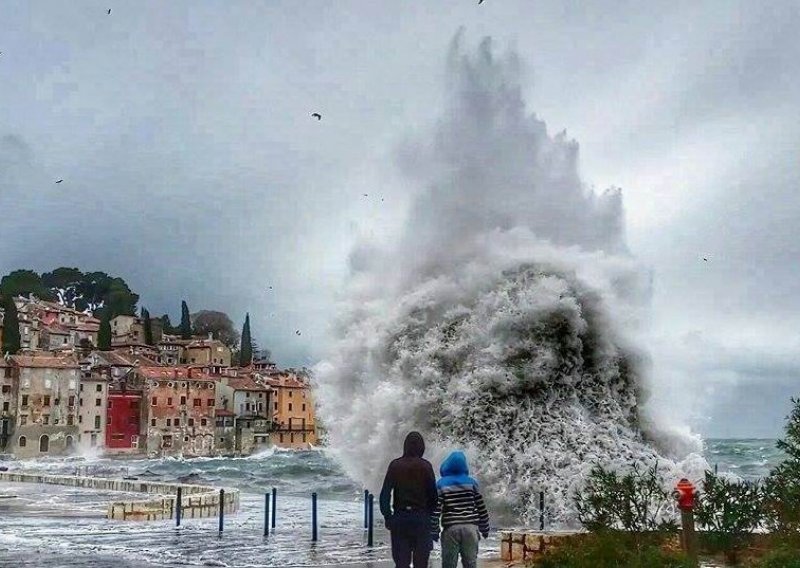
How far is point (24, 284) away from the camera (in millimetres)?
142125

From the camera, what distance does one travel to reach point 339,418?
843 inches

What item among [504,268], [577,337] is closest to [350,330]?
[504,268]

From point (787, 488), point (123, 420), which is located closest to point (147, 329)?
point (123, 420)

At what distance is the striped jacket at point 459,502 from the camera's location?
861 centimetres

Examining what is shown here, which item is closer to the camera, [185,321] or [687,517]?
[687,517]

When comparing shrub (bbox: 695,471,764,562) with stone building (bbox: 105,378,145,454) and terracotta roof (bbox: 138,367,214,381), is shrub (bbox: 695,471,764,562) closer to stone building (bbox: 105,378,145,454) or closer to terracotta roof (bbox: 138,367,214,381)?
stone building (bbox: 105,378,145,454)

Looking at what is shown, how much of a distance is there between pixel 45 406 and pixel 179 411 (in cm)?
1693

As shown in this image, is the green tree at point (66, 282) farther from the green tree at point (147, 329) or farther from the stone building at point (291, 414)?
the stone building at point (291, 414)

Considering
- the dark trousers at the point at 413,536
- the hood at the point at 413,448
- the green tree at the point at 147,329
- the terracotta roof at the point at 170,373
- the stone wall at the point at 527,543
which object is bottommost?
the stone wall at the point at 527,543

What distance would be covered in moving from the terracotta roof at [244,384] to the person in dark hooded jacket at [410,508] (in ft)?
359

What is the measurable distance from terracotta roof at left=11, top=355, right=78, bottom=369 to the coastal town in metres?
0.14

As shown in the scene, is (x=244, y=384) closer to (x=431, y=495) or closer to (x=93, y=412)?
(x=93, y=412)

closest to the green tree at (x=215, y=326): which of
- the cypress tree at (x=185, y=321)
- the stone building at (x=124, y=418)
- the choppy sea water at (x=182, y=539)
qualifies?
the cypress tree at (x=185, y=321)

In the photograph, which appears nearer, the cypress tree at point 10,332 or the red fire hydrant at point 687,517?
the red fire hydrant at point 687,517
